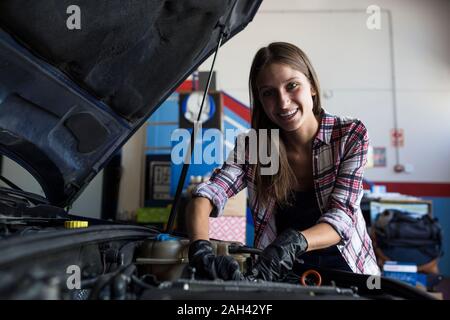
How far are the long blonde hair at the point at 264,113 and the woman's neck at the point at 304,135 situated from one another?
29 millimetres

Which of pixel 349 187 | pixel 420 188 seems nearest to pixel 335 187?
pixel 349 187

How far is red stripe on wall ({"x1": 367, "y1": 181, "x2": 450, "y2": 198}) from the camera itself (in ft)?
15.1

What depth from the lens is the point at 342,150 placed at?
1.13 meters

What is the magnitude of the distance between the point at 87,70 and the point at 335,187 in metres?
0.80

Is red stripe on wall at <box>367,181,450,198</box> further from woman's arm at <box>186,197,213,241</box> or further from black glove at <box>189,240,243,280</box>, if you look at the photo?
black glove at <box>189,240,243,280</box>

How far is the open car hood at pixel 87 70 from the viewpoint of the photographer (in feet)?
3.01

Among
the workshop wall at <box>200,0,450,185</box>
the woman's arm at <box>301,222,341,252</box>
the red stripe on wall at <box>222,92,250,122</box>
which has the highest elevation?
the workshop wall at <box>200,0,450,185</box>

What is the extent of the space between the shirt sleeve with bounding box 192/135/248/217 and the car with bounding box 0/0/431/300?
167 mm

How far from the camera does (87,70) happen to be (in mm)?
1066

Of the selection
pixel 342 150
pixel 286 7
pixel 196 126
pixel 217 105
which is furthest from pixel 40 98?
pixel 286 7
